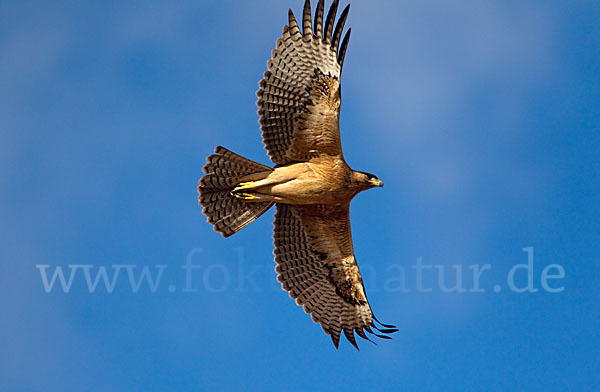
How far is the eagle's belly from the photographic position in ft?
41.0

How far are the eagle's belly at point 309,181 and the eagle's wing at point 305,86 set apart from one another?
0.34 metres

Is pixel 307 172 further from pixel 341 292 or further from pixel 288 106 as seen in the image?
pixel 341 292

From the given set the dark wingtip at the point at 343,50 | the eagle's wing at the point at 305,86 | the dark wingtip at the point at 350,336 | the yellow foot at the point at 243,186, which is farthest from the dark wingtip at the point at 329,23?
the dark wingtip at the point at 350,336

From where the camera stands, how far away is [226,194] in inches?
508

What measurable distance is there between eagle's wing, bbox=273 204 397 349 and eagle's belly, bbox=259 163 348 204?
0.55 m

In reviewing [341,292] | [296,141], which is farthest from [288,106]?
[341,292]

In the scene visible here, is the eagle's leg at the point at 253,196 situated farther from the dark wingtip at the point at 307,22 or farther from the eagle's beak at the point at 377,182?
the dark wingtip at the point at 307,22

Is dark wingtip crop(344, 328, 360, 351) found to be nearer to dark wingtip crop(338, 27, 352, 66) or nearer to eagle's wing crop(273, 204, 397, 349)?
eagle's wing crop(273, 204, 397, 349)

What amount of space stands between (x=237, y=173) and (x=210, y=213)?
2.56 ft

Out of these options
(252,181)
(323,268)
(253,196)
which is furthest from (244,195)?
(323,268)

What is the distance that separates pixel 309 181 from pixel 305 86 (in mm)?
1385

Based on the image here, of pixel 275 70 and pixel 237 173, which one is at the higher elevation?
pixel 275 70

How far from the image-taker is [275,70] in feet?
40.4

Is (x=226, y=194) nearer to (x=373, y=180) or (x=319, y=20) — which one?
(x=373, y=180)
